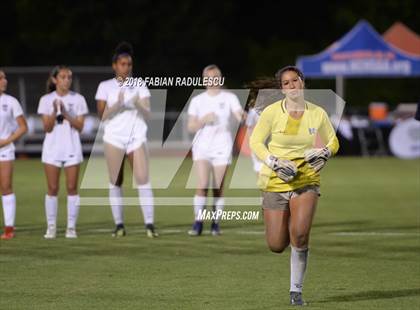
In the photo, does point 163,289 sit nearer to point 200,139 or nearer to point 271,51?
point 200,139

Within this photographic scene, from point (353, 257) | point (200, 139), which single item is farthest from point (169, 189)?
point (353, 257)

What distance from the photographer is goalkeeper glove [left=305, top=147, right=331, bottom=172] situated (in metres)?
8.80

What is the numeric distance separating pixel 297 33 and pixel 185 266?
4106cm

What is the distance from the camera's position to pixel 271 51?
47.9 meters

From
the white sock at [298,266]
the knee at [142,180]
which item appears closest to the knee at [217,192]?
the knee at [142,180]

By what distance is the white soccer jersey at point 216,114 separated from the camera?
14.0m

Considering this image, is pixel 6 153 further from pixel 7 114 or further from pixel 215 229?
pixel 215 229

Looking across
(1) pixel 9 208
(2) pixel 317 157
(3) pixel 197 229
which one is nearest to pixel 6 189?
(1) pixel 9 208

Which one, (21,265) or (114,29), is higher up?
(114,29)

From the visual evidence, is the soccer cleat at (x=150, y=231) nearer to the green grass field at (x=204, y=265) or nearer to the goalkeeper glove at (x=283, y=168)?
the green grass field at (x=204, y=265)

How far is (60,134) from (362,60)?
20871mm

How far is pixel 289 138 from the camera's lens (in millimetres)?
8953

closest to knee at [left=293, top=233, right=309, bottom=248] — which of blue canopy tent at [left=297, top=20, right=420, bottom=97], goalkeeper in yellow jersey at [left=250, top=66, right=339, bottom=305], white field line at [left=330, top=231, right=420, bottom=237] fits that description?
goalkeeper in yellow jersey at [left=250, top=66, right=339, bottom=305]

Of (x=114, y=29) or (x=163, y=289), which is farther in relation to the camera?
(x=114, y=29)
